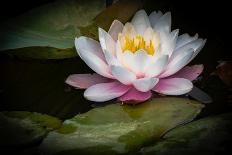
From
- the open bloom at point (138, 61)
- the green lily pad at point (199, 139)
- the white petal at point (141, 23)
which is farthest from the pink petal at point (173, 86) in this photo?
the white petal at point (141, 23)

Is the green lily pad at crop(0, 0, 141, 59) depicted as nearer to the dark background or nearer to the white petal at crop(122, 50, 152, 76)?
the dark background

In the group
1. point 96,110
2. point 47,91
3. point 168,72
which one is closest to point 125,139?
point 96,110

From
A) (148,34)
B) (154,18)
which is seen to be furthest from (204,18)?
(148,34)

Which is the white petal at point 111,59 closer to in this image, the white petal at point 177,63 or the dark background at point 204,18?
the white petal at point 177,63

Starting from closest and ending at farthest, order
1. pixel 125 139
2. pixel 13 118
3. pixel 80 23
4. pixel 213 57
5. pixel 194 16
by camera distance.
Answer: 1. pixel 125 139
2. pixel 13 118
3. pixel 213 57
4. pixel 80 23
5. pixel 194 16

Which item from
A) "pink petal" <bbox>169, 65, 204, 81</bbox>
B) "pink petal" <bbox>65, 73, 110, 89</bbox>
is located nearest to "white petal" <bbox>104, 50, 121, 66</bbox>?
"pink petal" <bbox>65, 73, 110, 89</bbox>

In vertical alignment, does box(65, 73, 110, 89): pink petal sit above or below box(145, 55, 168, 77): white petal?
above

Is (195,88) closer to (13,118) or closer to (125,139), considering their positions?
(125,139)
